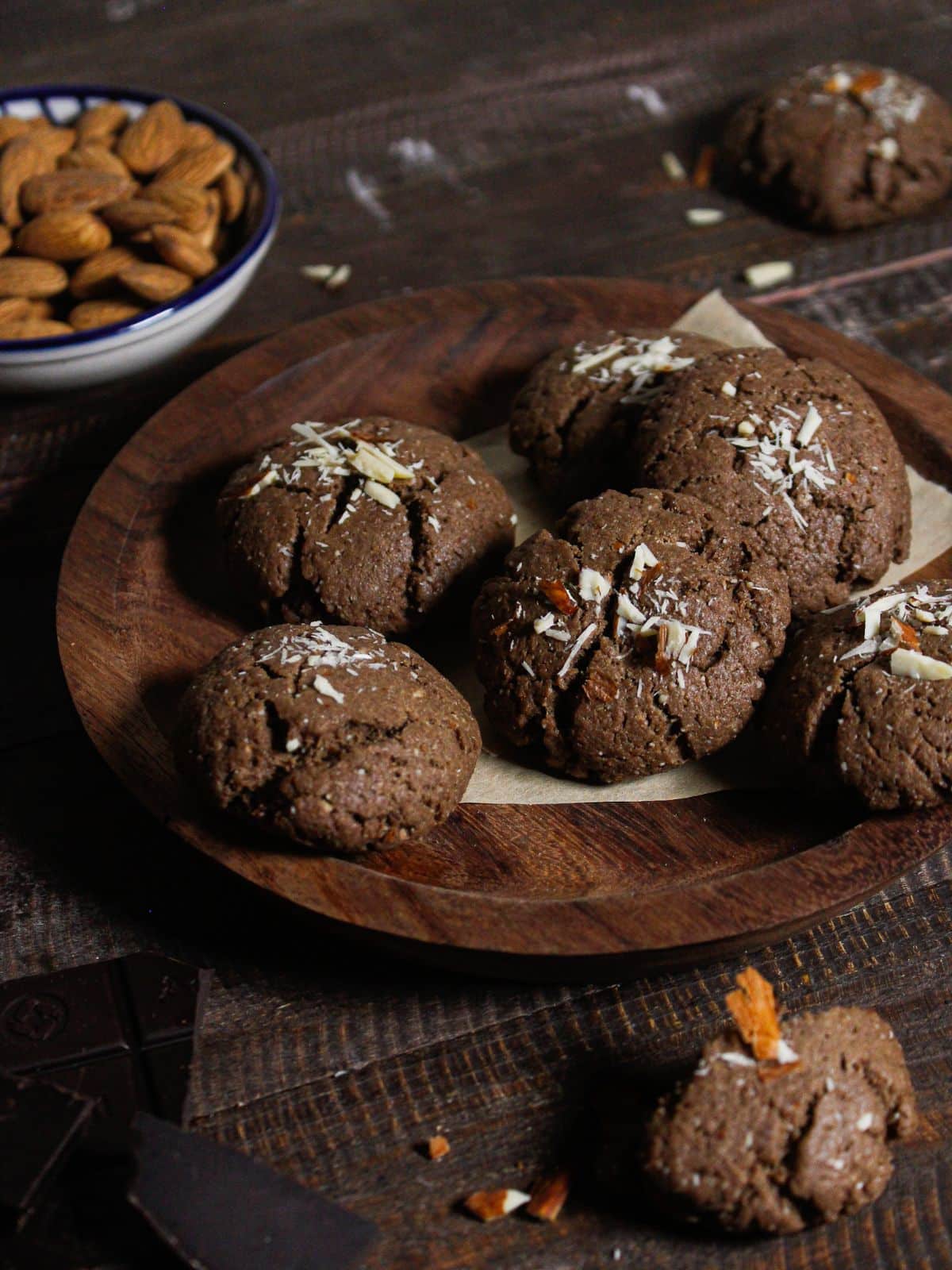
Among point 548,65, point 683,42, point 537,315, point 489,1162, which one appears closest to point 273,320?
point 537,315

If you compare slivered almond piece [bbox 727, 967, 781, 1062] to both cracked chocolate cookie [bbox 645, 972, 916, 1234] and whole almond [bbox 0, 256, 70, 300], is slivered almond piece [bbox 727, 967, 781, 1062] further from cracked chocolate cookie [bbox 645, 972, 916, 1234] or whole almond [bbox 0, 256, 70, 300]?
whole almond [bbox 0, 256, 70, 300]

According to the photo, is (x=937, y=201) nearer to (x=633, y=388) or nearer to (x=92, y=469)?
(x=633, y=388)

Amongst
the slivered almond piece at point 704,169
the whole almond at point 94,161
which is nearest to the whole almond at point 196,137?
the whole almond at point 94,161

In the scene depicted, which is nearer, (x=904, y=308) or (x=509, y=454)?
(x=509, y=454)

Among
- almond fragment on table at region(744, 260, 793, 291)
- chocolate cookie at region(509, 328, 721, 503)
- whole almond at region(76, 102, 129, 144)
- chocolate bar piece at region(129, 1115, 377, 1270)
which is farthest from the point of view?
almond fragment on table at region(744, 260, 793, 291)

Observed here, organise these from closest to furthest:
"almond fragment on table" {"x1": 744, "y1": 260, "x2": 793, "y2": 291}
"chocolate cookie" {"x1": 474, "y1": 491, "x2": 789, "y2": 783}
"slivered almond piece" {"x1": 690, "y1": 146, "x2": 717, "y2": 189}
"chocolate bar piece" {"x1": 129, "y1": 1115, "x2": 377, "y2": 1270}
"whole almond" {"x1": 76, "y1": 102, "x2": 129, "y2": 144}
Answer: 1. "chocolate bar piece" {"x1": 129, "y1": 1115, "x2": 377, "y2": 1270}
2. "chocolate cookie" {"x1": 474, "y1": 491, "x2": 789, "y2": 783}
3. "whole almond" {"x1": 76, "y1": 102, "x2": 129, "y2": 144}
4. "almond fragment on table" {"x1": 744, "y1": 260, "x2": 793, "y2": 291}
5. "slivered almond piece" {"x1": 690, "y1": 146, "x2": 717, "y2": 189}

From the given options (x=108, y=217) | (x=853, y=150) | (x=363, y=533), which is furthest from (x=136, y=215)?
(x=853, y=150)

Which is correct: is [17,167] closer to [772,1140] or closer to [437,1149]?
[437,1149]

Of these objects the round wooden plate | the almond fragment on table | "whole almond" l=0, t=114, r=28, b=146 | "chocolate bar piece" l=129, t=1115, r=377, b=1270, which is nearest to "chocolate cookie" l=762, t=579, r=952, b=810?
the round wooden plate
